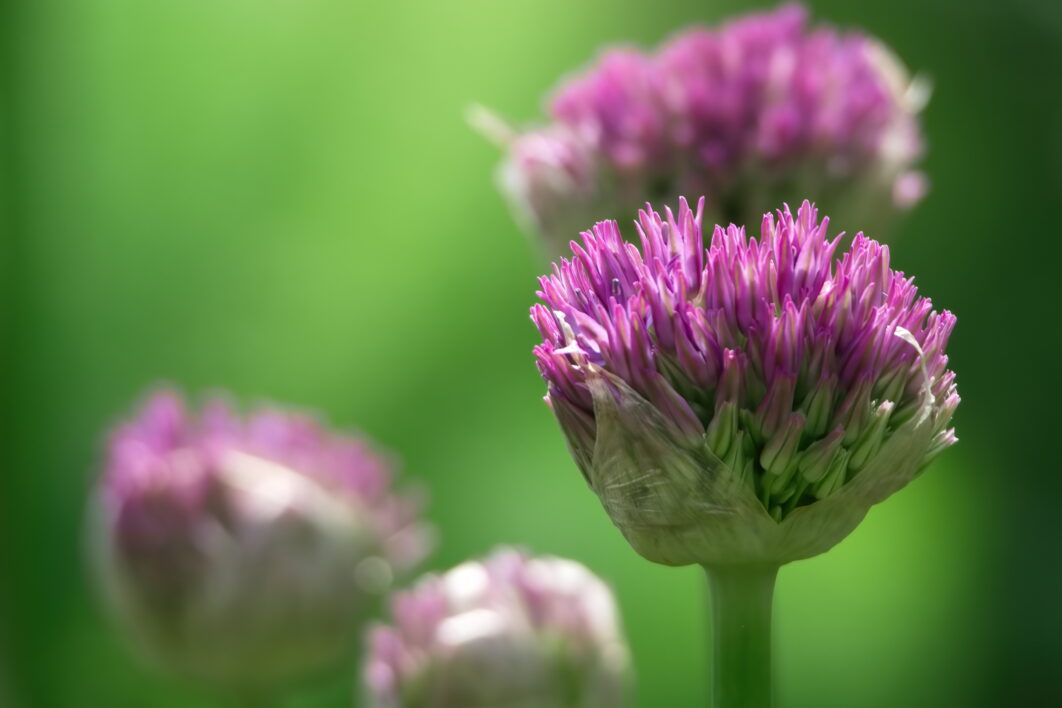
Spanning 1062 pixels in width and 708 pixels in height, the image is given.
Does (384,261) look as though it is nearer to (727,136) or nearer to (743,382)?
(727,136)

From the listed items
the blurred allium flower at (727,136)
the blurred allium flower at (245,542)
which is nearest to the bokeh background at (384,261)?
the blurred allium flower at (245,542)

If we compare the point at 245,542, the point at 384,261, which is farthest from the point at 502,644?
the point at 384,261

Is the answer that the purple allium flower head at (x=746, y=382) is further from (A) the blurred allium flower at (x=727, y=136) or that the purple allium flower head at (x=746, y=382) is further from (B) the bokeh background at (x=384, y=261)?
(B) the bokeh background at (x=384, y=261)

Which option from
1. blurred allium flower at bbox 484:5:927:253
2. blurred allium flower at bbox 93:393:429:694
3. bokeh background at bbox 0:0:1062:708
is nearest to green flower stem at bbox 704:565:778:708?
blurred allium flower at bbox 484:5:927:253

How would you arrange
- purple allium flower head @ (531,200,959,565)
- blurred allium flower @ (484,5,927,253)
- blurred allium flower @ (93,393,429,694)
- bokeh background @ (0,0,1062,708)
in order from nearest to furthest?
purple allium flower head @ (531,200,959,565) < blurred allium flower @ (484,5,927,253) < blurred allium flower @ (93,393,429,694) < bokeh background @ (0,0,1062,708)

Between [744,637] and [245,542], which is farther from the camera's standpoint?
[245,542]

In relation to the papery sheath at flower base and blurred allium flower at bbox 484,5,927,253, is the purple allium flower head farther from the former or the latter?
blurred allium flower at bbox 484,5,927,253

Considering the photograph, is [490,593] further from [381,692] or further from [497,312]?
[497,312]
